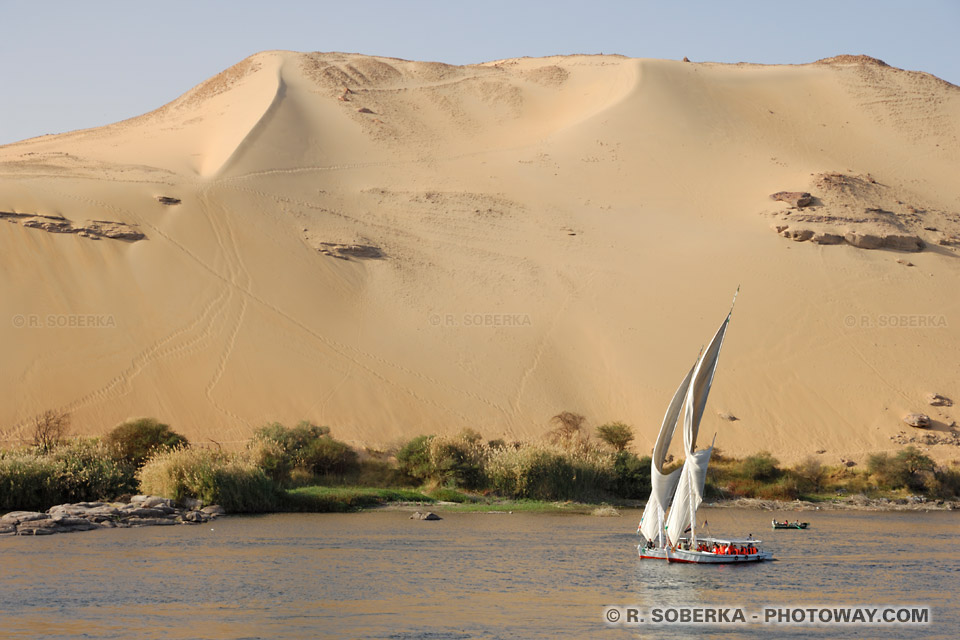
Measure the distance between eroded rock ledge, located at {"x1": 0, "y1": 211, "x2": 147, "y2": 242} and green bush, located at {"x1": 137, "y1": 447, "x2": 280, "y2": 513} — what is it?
19.5 m

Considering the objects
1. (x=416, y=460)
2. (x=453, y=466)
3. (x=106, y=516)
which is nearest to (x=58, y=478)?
(x=106, y=516)

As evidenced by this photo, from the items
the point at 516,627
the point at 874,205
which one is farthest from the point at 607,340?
the point at 516,627

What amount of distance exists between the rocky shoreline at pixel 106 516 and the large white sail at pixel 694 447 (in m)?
12.5

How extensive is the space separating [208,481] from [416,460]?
744cm

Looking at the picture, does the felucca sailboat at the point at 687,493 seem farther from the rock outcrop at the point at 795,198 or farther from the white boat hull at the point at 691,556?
the rock outcrop at the point at 795,198

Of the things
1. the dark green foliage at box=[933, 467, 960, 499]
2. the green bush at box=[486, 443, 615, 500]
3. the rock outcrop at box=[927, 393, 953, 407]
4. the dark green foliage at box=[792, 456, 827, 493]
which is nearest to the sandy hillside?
the rock outcrop at box=[927, 393, 953, 407]

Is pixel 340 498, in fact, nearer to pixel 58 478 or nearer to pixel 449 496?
pixel 449 496

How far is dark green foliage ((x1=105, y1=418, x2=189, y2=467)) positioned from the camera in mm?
31734

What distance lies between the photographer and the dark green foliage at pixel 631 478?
33.7 m

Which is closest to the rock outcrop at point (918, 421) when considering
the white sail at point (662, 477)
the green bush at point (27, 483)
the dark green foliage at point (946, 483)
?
the dark green foliage at point (946, 483)

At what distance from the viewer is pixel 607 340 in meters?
46.0

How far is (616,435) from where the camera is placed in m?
37.5

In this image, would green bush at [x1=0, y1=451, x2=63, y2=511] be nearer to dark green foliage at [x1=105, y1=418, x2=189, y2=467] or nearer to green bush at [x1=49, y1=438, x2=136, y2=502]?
green bush at [x1=49, y1=438, x2=136, y2=502]

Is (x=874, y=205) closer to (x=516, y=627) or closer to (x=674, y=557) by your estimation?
(x=674, y=557)
